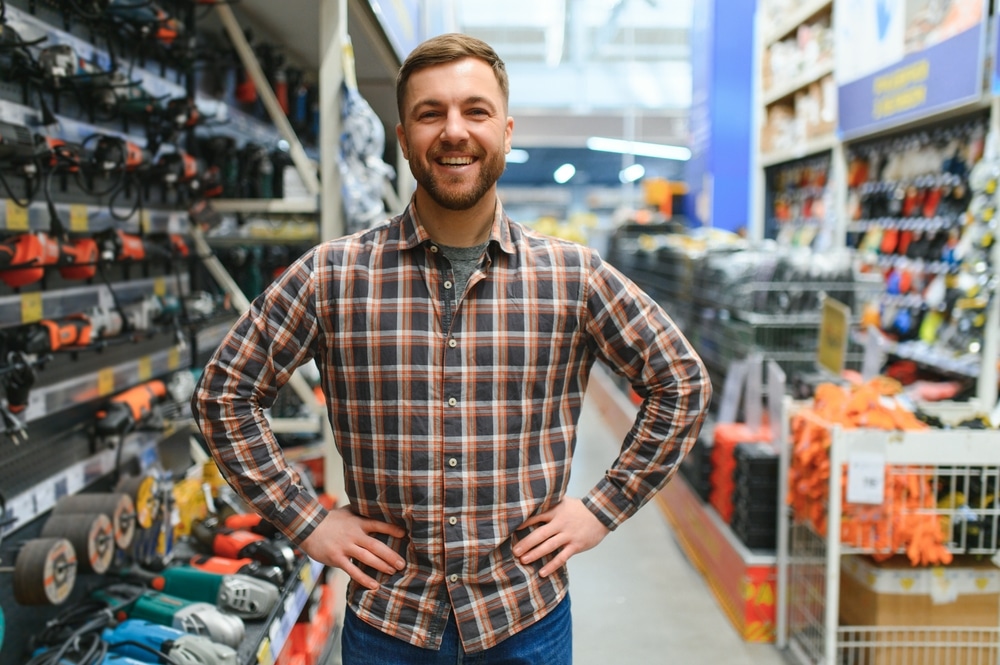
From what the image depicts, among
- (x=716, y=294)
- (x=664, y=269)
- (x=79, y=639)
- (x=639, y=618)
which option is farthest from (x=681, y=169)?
(x=79, y=639)

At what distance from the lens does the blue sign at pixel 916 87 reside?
4168 mm

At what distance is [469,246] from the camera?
163 cm

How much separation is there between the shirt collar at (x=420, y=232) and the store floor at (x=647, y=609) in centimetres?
210

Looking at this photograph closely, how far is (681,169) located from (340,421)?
22669mm

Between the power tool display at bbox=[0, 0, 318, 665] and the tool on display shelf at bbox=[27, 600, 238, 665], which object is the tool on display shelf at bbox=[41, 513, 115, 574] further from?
the tool on display shelf at bbox=[27, 600, 238, 665]

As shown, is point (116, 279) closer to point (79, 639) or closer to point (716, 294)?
point (79, 639)

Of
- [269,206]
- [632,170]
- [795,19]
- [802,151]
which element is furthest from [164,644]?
[632,170]

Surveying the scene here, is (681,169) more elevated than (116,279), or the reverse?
(681,169)

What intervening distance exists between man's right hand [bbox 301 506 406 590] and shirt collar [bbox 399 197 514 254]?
1.71 feet

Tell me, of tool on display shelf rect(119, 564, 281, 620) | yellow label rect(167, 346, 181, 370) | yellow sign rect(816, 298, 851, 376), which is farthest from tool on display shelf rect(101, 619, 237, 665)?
yellow sign rect(816, 298, 851, 376)

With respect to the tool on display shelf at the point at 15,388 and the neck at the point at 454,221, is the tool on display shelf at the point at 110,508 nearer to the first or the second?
the tool on display shelf at the point at 15,388

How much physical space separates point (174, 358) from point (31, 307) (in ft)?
3.48

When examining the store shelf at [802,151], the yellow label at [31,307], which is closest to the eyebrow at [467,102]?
the yellow label at [31,307]

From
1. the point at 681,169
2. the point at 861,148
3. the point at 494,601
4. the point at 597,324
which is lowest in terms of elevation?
the point at 494,601
